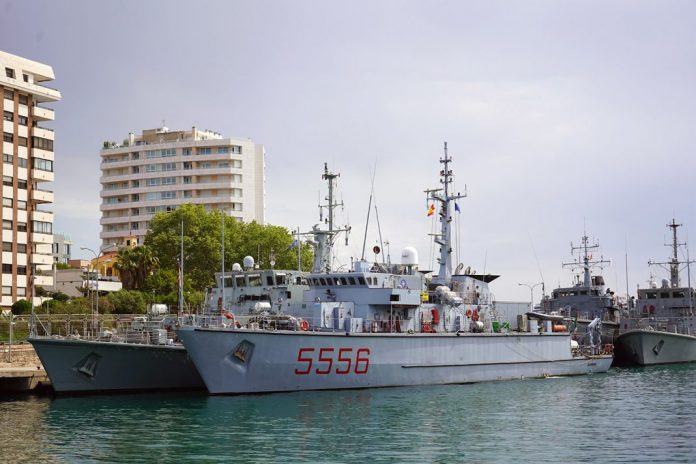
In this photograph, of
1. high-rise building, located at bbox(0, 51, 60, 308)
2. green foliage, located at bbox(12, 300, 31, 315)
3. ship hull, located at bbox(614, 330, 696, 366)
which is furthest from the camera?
high-rise building, located at bbox(0, 51, 60, 308)

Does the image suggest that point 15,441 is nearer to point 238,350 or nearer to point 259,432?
point 259,432

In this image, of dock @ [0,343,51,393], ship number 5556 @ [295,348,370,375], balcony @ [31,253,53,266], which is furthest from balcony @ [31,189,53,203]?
ship number 5556 @ [295,348,370,375]

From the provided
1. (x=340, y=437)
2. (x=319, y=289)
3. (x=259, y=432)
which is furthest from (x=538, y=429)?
(x=319, y=289)

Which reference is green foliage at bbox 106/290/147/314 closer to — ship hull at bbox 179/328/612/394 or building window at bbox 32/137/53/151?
building window at bbox 32/137/53/151

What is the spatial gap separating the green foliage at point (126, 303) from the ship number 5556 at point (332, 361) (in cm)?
3026

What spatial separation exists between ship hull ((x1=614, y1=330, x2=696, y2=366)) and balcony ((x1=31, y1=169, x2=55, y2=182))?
46.2 metres

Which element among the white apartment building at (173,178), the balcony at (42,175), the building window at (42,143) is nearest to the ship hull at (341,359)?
the balcony at (42,175)

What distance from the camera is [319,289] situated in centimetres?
3794

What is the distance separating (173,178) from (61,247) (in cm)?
2458

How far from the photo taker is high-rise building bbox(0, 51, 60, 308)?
67250 millimetres

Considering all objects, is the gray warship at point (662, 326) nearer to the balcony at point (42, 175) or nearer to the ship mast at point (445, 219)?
the ship mast at point (445, 219)

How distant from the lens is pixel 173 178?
107m

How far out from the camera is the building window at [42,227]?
70312 mm

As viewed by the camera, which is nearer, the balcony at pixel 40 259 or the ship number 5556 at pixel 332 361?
the ship number 5556 at pixel 332 361
